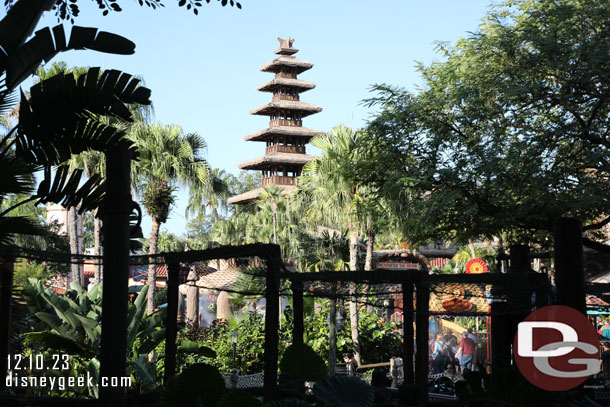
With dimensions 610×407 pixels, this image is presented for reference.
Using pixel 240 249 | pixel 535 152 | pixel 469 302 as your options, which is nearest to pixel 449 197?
pixel 535 152

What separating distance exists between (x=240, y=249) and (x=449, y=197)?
394 inches

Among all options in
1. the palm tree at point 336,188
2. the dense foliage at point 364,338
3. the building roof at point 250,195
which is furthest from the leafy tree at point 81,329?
the building roof at point 250,195

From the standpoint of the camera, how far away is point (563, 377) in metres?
5.18

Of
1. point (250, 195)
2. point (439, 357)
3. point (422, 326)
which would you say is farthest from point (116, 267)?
point (250, 195)

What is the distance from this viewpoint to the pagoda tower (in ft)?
195

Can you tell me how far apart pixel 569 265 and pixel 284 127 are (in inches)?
2204

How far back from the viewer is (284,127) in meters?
60.6

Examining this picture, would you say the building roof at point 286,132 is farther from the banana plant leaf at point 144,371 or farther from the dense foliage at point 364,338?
the banana plant leaf at point 144,371

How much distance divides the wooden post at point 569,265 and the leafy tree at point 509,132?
37.3ft

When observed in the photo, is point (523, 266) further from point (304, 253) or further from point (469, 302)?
point (304, 253)

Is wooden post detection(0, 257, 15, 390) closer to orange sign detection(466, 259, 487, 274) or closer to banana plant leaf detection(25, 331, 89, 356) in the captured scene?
banana plant leaf detection(25, 331, 89, 356)

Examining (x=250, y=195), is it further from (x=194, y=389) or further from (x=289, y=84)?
(x=194, y=389)
